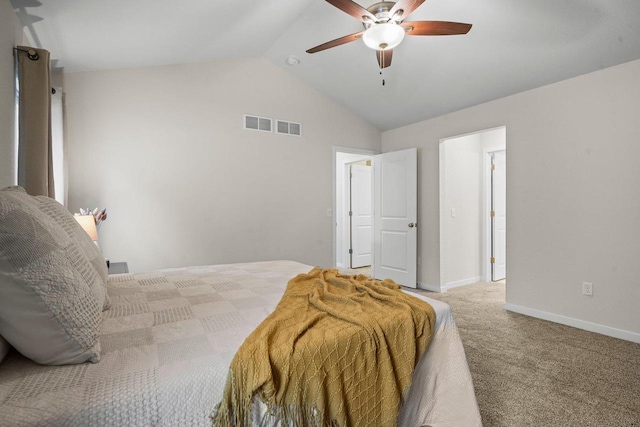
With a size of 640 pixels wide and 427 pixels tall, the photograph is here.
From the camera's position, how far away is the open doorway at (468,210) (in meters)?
4.51

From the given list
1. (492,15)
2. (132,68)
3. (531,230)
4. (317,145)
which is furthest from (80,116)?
(531,230)

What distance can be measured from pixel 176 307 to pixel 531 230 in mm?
3502

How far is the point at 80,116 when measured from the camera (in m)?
3.16

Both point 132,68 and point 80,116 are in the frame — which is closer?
point 80,116

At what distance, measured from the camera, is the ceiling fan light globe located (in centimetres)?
215

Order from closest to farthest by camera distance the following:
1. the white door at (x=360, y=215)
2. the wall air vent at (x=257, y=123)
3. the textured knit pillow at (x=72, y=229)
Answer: the textured knit pillow at (x=72, y=229), the wall air vent at (x=257, y=123), the white door at (x=360, y=215)

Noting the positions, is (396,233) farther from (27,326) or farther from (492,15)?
(27,326)

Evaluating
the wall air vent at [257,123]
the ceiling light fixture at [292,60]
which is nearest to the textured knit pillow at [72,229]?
the wall air vent at [257,123]

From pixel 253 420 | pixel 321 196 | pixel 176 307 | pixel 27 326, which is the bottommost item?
pixel 253 420

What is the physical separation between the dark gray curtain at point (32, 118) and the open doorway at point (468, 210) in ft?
13.7

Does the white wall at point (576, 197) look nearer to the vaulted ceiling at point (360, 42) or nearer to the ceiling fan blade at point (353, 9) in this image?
the vaulted ceiling at point (360, 42)

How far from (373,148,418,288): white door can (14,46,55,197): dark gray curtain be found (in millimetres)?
3988

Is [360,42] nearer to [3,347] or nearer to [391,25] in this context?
[391,25]

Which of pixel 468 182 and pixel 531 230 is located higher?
pixel 468 182
